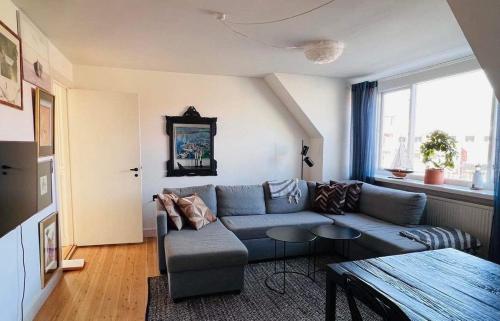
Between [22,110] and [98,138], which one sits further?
[98,138]

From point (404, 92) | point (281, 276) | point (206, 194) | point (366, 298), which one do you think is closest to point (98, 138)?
point (206, 194)

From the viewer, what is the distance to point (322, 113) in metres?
4.31

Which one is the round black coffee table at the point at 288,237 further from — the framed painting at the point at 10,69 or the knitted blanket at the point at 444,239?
the framed painting at the point at 10,69

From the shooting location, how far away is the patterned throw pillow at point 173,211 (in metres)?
2.89

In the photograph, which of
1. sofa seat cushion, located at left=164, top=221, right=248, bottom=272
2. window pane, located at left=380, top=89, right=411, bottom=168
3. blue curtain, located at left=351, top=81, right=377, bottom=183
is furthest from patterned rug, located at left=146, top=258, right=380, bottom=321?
window pane, located at left=380, top=89, right=411, bottom=168

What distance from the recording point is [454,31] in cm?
245

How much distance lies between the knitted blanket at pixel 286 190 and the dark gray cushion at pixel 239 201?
0.18 meters

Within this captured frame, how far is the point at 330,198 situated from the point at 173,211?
6.31 feet

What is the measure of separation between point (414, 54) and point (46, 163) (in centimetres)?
373

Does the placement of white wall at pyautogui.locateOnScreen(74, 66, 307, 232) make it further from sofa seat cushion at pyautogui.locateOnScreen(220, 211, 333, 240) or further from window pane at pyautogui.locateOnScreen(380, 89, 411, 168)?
window pane at pyautogui.locateOnScreen(380, 89, 411, 168)

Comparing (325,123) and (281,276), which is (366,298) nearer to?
(281,276)

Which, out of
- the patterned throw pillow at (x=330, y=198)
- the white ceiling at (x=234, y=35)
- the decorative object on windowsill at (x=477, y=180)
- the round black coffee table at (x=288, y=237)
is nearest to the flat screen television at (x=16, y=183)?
the white ceiling at (x=234, y=35)

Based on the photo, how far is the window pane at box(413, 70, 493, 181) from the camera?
2963 millimetres

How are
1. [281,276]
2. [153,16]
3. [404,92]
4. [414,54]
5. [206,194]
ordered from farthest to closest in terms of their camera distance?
[404,92], [206,194], [414,54], [281,276], [153,16]
